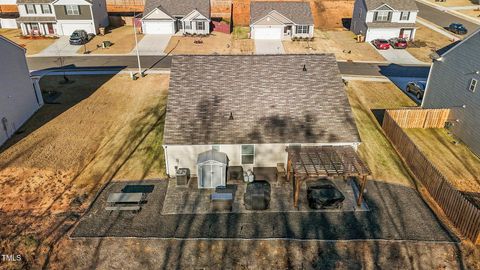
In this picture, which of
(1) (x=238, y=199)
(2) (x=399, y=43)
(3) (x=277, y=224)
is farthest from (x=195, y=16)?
(3) (x=277, y=224)

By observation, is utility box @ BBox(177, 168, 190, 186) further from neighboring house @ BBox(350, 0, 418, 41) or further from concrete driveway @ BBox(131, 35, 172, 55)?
neighboring house @ BBox(350, 0, 418, 41)

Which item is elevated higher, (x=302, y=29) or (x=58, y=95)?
(x=302, y=29)

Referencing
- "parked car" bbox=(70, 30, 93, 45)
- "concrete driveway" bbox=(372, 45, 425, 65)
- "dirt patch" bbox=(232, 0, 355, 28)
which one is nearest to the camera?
"concrete driveway" bbox=(372, 45, 425, 65)

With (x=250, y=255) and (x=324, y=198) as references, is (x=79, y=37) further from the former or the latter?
(x=250, y=255)

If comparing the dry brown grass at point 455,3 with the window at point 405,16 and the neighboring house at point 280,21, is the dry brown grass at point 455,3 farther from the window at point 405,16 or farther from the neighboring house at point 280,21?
the neighboring house at point 280,21

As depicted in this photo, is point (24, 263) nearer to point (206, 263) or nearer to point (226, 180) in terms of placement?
point (206, 263)

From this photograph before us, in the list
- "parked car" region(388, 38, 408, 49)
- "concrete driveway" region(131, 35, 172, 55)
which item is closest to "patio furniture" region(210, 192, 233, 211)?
"concrete driveway" region(131, 35, 172, 55)
